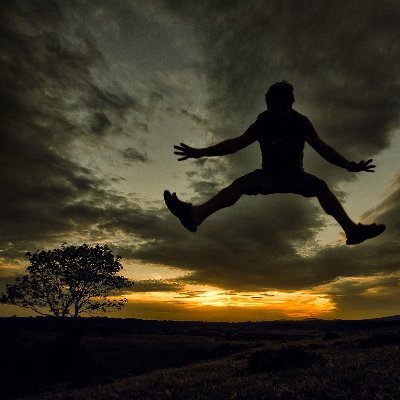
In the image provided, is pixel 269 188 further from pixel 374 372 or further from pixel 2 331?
pixel 2 331

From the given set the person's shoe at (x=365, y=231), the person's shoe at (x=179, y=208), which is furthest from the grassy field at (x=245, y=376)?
the person's shoe at (x=179, y=208)

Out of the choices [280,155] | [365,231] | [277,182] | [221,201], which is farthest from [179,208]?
[365,231]

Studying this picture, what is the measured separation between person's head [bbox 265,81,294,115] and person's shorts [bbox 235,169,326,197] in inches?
27.7

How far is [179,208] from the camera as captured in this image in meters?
3.60

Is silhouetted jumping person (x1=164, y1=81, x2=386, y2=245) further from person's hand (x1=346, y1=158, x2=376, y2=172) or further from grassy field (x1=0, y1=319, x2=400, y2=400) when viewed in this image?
grassy field (x1=0, y1=319, x2=400, y2=400)

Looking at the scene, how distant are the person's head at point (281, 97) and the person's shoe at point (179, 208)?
1.50m

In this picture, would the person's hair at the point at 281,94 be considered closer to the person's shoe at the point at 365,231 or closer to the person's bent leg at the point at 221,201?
the person's bent leg at the point at 221,201

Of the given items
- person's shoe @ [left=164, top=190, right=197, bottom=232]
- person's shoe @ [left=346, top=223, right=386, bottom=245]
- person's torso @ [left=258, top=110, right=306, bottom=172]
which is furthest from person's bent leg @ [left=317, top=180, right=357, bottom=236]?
person's shoe @ [left=164, top=190, right=197, bottom=232]

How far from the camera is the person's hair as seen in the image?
402cm

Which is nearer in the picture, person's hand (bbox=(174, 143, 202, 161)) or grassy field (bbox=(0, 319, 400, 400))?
person's hand (bbox=(174, 143, 202, 161))

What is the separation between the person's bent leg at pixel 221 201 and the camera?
372 cm

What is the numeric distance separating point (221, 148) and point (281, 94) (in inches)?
35.1

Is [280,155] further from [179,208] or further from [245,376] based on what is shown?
[245,376]

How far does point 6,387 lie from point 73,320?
763 cm
